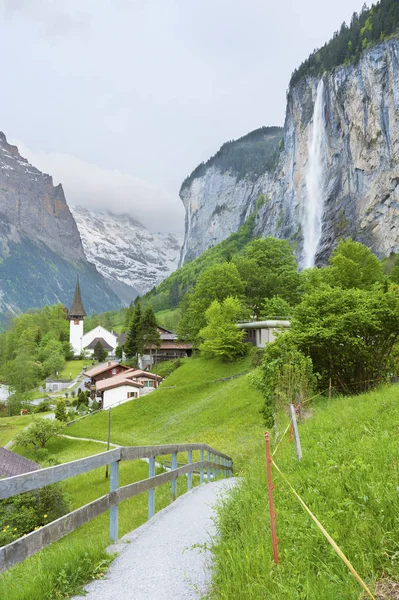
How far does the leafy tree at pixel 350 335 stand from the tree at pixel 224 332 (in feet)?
92.1

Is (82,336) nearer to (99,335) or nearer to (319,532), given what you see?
(99,335)

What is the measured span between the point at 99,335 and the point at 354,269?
10016 centimetres

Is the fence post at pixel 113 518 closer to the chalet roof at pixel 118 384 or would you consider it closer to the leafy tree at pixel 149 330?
the chalet roof at pixel 118 384

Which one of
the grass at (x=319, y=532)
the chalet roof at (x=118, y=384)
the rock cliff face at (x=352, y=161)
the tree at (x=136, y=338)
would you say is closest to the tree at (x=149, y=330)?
the tree at (x=136, y=338)

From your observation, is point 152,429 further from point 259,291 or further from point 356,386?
point 259,291

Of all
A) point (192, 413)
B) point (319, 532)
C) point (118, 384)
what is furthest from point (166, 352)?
point (319, 532)

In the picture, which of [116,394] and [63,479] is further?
[116,394]

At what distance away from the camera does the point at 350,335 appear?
24.1 metres

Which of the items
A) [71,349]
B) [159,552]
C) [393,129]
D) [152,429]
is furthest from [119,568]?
[71,349]

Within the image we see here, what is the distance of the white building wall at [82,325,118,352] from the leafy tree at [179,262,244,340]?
273 ft

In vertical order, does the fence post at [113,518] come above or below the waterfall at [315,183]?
below

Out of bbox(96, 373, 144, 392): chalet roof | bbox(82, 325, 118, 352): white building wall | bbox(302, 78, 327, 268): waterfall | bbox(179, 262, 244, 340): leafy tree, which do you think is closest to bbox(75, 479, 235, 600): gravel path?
bbox(179, 262, 244, 340): leafy tree

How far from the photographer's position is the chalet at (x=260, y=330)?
5284cm

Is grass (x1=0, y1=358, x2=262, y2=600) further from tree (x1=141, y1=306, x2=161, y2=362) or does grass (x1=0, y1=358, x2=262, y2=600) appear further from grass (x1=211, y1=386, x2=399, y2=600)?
tree (x1=141, y1=306, x2=161, y2=362)
